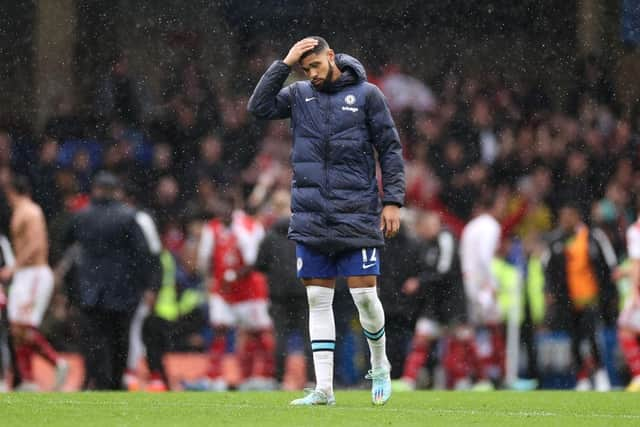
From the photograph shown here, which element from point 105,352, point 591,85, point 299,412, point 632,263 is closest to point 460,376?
point 632,263

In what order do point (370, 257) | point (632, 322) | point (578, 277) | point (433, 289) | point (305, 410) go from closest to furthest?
point (305, 410) → point (370, 257) → point (632, 322) → point (433, 289) → point (578, 277)

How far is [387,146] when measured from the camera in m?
9.56

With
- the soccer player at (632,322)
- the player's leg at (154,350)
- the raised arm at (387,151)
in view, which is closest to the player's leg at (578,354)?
the soccer player at (632,322)

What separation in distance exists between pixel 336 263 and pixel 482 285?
647 centimetres

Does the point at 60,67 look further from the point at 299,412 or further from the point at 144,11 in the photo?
the point at 299,412

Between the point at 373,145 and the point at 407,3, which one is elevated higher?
the point at 407,3

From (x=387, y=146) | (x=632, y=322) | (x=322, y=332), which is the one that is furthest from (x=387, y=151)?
(x=632, y=322)

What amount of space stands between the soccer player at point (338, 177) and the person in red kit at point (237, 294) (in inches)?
235

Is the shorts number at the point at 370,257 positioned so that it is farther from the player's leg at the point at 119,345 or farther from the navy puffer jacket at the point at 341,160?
the player's leg at the point at 119,345

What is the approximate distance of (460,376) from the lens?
1565cm

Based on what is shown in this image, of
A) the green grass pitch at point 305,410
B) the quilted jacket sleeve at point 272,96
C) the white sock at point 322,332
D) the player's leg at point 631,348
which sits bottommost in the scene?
the green grass pitch at point 305,410

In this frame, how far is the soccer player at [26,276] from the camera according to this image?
14836 millimetres

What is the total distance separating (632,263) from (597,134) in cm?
477

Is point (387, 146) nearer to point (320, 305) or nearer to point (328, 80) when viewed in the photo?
point (328, 80)
